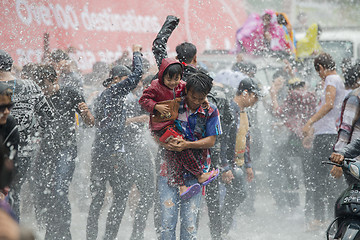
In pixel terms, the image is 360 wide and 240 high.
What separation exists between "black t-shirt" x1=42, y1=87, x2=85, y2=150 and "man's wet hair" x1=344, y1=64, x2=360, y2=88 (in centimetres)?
268

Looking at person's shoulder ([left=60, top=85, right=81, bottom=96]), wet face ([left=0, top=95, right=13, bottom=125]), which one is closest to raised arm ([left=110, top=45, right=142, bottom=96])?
person's shoulder ([left=60, top=85, right=81, bottom=96])

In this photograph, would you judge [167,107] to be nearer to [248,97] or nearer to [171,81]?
[171,81]

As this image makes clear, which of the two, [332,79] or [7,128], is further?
[332,79]

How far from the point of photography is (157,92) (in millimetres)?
3881

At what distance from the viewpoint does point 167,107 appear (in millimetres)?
3834

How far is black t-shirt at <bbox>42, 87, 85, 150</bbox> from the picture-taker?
4789 mm

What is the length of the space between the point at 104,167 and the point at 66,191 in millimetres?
416

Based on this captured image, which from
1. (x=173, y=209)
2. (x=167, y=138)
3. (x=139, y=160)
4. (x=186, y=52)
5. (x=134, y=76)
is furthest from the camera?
(x=139, y=160)

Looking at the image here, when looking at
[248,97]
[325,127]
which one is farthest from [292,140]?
[248,97]

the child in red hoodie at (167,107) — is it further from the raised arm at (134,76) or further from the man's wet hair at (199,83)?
the raised arm at (134,76)

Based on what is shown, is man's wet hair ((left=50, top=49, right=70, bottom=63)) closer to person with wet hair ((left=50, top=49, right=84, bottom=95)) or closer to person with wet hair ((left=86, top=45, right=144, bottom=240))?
person with wet hair ((left=50, top=49, right=84, bottom=95))

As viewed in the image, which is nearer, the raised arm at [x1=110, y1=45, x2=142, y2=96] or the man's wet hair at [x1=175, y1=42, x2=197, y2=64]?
the man's wet hair at [x1=175, y1=42, x2=197, y2=64]

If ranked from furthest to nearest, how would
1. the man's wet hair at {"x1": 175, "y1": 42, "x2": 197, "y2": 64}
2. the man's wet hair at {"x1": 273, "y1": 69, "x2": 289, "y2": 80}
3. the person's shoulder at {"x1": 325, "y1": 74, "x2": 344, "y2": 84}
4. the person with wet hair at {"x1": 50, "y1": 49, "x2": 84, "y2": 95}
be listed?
the man's wet hair at {"x1": 273, "y1": 69, "x2": 289, "y2": 80} < the person's shoulder at {"x1": 325, "y1": 74, "x2": 344, "y2": 84} < the person with wet hair at {"x1": 50, "y1": 49, "x2": 84, "y2": 95} < the man's wet hair at {"x1": 175, "y1": 42, "x2": 197, "y2": 64}

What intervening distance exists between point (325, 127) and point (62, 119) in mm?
2912
